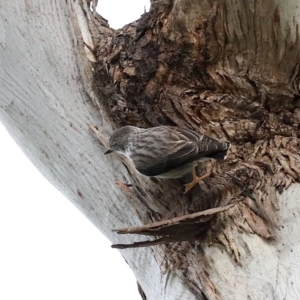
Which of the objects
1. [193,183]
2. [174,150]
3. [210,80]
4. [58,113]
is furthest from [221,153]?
[58,113]

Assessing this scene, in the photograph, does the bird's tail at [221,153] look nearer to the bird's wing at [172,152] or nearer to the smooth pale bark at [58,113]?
the bird's wing at [172,152]

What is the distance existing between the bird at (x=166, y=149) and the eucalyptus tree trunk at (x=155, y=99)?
6cm

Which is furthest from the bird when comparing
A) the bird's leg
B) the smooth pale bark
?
the smooth pale bark

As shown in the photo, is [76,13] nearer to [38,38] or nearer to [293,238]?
[38,38]

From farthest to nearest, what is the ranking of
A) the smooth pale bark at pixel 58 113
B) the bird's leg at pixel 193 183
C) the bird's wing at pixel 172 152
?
the smooth pale bark at pixel 58 113 → the bird's wing at pixel 172 152 → the bird's leg at pixel 193 183

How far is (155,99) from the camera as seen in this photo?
8.98 feet

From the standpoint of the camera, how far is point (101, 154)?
2727 mm

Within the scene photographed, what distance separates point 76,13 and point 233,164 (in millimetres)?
1198

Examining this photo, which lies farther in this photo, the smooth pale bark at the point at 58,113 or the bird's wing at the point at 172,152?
the smooth pale bark at the point at 58,113

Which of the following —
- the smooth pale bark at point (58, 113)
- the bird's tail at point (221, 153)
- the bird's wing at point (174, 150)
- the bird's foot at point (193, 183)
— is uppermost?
the smooth pale bark at point (58, 113)

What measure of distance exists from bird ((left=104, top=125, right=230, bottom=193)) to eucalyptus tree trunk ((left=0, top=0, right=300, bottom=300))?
0.20 feet

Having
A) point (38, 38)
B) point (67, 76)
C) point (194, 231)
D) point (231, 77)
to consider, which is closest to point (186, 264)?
point (194, 231)

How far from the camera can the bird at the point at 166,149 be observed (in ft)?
8.23

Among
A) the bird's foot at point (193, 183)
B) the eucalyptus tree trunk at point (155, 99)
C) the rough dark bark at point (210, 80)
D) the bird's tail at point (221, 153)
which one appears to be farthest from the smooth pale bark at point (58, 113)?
the bird's tail at point (221, 153)
